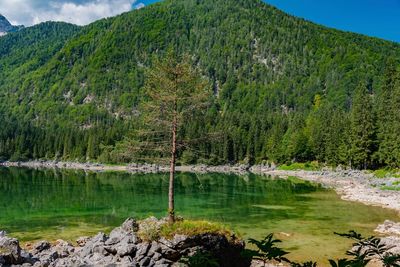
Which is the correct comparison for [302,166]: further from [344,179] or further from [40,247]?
[40,247]

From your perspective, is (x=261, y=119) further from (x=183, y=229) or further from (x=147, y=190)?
(x=183, y=229)

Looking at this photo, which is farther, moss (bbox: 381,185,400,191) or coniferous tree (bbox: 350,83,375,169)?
coniferous tree (bbox: 350,83,375,169)

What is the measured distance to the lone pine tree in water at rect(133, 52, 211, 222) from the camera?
1161 inches

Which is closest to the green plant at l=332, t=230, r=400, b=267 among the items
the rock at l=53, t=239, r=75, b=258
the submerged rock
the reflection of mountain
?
the submerged rock

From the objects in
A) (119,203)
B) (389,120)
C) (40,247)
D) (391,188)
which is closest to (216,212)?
(119,203)

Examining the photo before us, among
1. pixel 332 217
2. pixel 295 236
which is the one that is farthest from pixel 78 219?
pixel 332 217

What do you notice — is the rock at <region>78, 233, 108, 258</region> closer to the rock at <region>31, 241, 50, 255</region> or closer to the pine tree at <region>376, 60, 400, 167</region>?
the rock at <region>31, 241, 50, 255</region>

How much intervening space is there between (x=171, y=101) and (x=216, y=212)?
25345 mm

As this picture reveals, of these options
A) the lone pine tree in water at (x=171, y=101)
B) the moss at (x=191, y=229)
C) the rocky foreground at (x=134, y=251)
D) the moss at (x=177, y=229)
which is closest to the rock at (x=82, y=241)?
the rocky foreground at (x=134, y=251)

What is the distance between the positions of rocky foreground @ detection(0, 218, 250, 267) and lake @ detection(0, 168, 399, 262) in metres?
6.23

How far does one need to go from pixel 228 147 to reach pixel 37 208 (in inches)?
4775

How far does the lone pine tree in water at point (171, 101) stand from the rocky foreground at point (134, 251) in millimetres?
5106

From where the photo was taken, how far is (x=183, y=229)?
25188 mm

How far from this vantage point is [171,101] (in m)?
29.9
